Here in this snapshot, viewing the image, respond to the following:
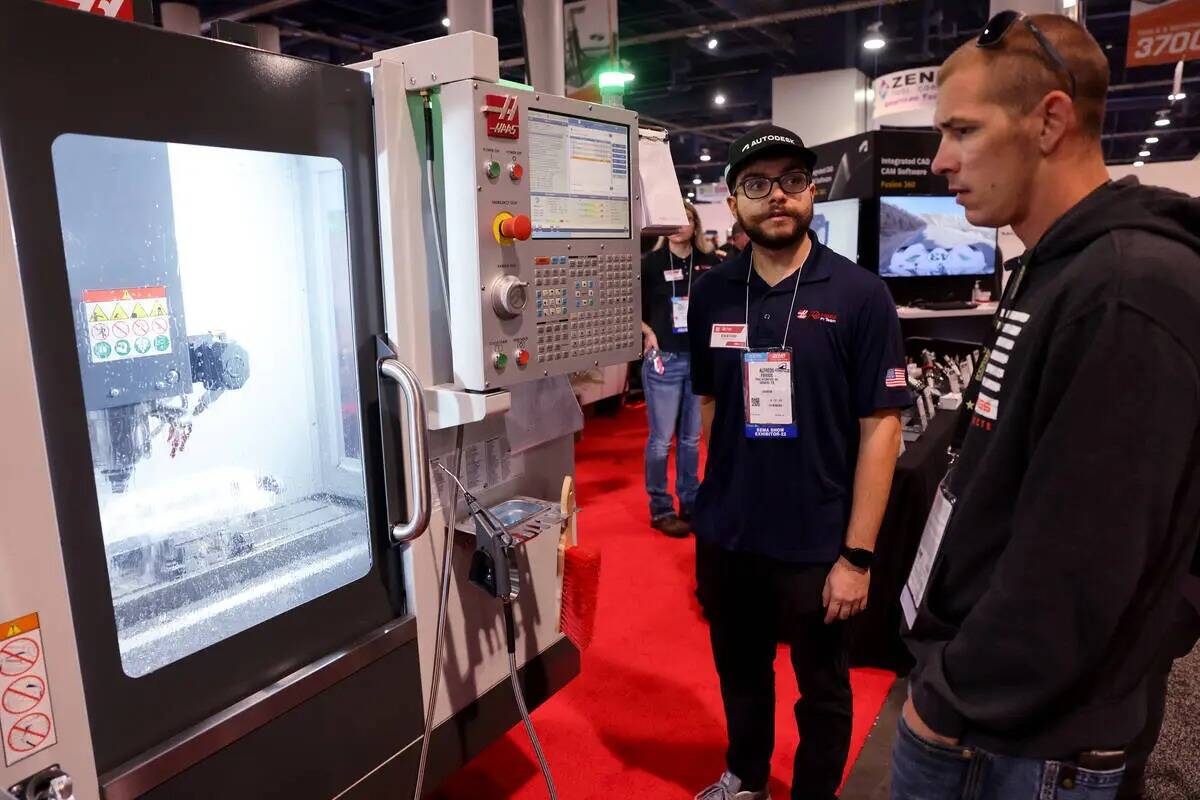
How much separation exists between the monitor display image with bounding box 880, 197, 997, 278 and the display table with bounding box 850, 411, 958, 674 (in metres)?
2.51

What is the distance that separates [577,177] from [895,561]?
1841mm

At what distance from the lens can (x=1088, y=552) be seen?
84cm

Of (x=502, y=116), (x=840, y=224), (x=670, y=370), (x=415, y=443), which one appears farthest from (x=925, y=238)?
(x=415, y=443)

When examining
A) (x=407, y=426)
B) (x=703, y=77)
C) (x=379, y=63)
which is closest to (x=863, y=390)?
(x=407, y=426)

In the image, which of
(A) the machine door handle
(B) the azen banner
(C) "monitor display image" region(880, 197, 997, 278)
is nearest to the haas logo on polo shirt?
(A) the machine door handle

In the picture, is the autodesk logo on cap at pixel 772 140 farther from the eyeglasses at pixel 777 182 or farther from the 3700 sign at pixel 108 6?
the 3700 sign at pixel 108 6

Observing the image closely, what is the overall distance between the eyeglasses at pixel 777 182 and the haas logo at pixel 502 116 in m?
0.60

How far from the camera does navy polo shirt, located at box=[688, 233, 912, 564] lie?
1.75m

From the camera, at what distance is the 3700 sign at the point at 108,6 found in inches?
43.7

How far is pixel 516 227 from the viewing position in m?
1.44

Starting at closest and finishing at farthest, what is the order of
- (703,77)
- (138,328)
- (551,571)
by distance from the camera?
1. (138,328)
2. (551,571)
3. (703,77)

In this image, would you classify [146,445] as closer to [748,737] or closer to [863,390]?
[863,390]

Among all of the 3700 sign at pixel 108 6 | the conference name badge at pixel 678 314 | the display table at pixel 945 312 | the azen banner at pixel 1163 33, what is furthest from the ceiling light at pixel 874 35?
the 3700 sign at pixel 108 6

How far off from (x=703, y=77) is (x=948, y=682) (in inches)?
482
